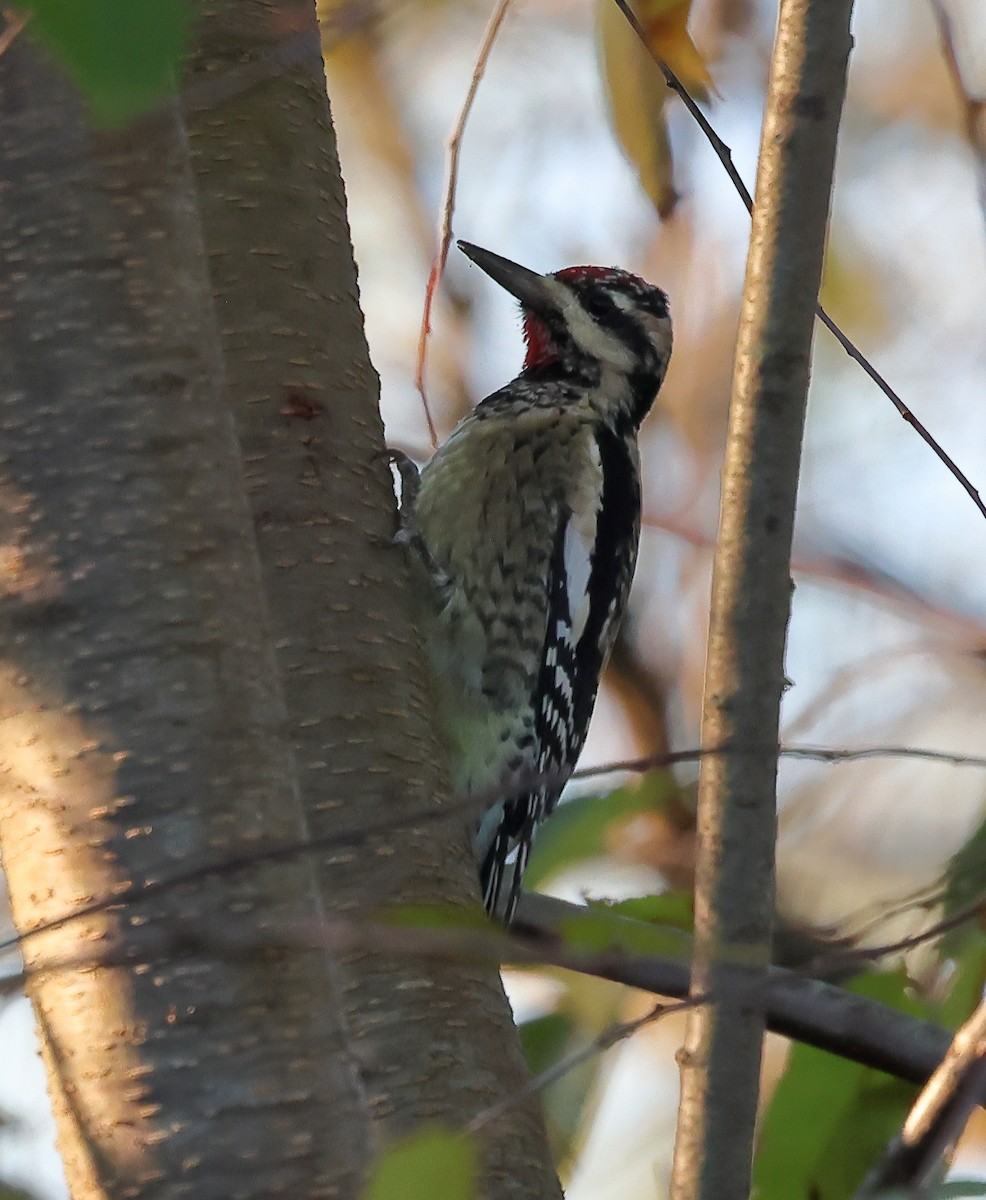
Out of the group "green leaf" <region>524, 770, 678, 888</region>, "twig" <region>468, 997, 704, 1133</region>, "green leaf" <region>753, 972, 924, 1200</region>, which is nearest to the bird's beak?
"green leaf" <region>524, 770, 678, 888</region>

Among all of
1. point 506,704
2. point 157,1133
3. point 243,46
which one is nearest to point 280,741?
point 157,1133

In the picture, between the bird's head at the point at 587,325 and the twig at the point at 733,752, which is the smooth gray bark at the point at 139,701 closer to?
the twig at the point at 733,752

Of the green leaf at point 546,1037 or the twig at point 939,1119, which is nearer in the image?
the twig at point 939,1119

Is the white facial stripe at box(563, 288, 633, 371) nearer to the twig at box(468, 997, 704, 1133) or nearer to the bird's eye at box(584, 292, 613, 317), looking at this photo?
the bird's eye at box(584, 292, 613, 317)

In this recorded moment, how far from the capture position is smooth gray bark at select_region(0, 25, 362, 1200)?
3.26 feet

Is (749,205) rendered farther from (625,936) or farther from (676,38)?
(625,936)

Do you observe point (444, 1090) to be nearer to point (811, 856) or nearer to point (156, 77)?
point (156, 77)

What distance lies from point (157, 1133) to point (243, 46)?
1050 millimetres

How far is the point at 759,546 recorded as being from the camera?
4.25ft

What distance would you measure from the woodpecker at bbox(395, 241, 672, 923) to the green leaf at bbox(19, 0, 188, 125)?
1.62m

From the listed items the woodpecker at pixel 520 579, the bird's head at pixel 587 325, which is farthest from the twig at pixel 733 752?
the bird's head at pixel 587 325

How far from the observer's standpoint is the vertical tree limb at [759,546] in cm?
127

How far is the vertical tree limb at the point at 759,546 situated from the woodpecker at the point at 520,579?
0.93m

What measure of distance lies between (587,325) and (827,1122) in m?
1.63
